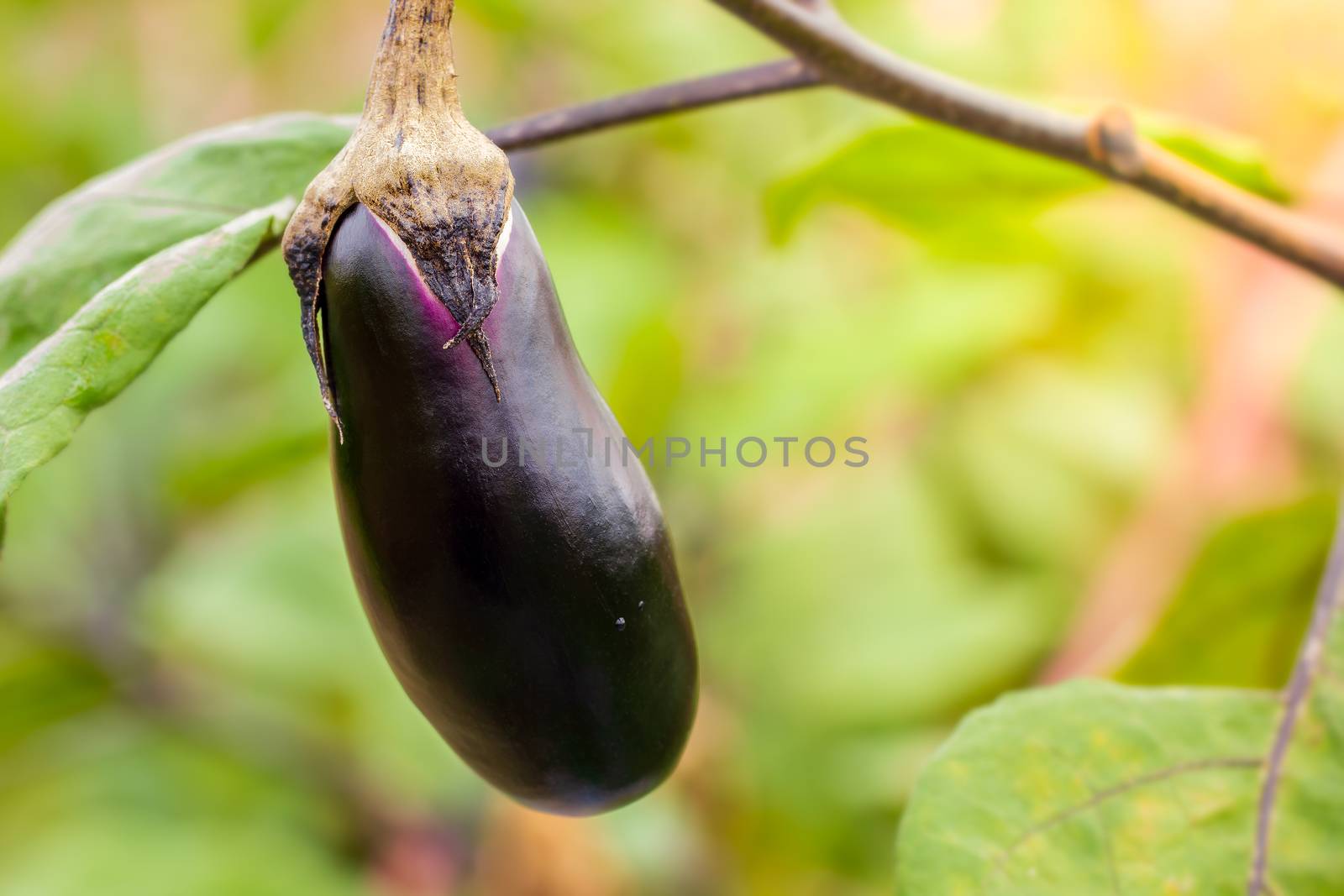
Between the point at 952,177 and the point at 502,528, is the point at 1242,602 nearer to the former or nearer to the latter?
the point at 952,177

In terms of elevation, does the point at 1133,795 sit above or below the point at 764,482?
above

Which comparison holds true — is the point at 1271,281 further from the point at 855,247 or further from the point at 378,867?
the point at 378,867

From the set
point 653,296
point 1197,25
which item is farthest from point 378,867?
point 1197,25

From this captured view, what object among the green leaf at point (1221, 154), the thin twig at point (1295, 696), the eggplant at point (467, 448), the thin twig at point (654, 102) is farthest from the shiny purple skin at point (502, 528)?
the green leaf at point (1221, 154)

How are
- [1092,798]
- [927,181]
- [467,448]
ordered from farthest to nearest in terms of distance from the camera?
[927,181], [1092,798], [467,448]

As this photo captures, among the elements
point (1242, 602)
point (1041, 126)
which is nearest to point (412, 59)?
point (1041, 126)

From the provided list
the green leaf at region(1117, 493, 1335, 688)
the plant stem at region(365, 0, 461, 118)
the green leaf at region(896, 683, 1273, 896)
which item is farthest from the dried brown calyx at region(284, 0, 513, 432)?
the green leaf at region(1117, 493, 1335, 688)
